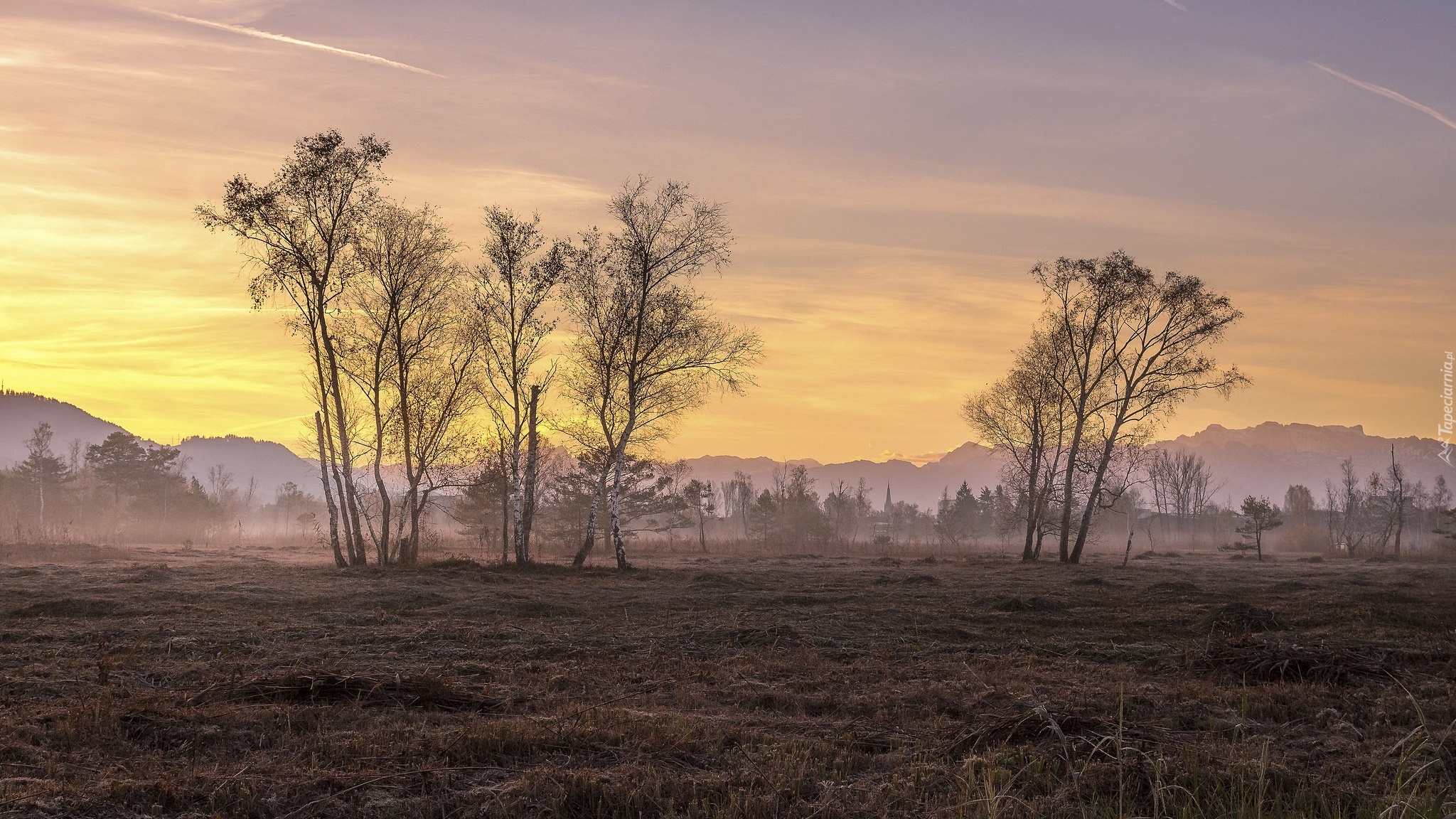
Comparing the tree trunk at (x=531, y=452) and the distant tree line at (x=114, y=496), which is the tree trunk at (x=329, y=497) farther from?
the distant tree line at (x=114, y=496)

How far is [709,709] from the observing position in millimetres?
9930

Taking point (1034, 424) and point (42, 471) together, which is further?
point (42, 471)

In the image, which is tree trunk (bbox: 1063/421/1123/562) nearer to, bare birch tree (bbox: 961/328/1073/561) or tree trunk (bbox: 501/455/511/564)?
bare birch tree (bbox: 961/328/1073/561)

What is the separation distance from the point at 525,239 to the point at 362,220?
5930 mm

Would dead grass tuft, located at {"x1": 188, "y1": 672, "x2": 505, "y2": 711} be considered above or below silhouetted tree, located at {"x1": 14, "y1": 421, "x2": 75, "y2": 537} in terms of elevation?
below

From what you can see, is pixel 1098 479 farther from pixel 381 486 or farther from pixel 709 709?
pixel 709 709

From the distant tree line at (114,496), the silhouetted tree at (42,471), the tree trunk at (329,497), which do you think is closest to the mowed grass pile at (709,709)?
the tree trunk at (329,497)

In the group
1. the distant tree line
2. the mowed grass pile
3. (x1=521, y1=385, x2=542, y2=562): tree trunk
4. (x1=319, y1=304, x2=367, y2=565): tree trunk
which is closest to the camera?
the mowed grass pile

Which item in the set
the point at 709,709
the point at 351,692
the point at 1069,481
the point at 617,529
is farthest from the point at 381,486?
the point at 1069,481

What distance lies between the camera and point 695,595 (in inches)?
945

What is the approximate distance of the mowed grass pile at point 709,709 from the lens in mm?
6516

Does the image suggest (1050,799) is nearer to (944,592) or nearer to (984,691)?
(984,691)

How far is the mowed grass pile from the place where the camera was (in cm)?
652

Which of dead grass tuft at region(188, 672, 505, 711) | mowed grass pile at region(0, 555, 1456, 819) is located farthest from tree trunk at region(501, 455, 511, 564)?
dead grass tuft at region(188, 672, 505, 711)
